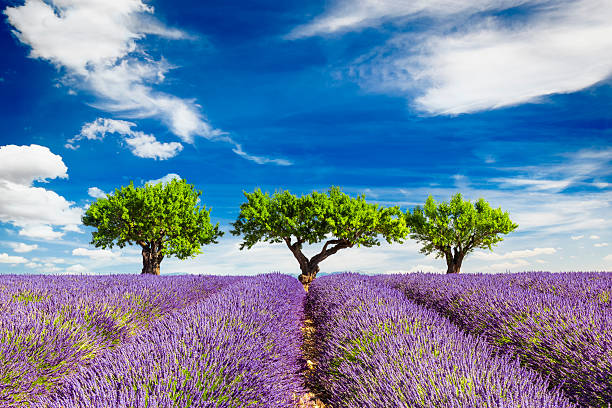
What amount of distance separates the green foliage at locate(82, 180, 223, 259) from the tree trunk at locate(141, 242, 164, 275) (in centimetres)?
31

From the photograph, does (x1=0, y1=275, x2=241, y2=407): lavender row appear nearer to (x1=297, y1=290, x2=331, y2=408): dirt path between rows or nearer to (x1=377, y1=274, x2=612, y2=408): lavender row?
(x1=297, y1=290, x2=331, y2=408): dirt path between rows

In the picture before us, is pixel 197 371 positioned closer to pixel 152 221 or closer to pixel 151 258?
pixel 152 221

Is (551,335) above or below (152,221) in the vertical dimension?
below

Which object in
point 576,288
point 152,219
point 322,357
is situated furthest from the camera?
point 152,219

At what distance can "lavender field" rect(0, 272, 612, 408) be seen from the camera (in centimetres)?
212

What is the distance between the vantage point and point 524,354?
136 inches

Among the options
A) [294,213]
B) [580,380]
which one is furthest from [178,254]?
[580,380]

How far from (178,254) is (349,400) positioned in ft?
59.4

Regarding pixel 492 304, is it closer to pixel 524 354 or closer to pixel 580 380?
pixel 524 354

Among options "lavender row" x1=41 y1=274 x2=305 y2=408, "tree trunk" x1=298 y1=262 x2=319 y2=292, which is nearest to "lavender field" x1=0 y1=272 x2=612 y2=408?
"lavender row" x1=41 y1=274 x2=305 y2=408

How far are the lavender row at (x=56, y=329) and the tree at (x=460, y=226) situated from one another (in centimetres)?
1992

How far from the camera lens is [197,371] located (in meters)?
2.24

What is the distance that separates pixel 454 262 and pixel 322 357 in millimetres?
22292

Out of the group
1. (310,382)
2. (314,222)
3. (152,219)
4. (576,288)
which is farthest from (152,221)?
(576,288)
